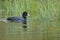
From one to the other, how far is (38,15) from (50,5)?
2.50 feet

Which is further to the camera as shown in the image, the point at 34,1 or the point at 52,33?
the point at 34,1

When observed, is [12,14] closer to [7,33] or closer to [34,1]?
[34,1]

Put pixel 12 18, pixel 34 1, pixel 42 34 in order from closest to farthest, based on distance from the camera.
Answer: pixel 42 34
pixel 12 18
pixel 34 1

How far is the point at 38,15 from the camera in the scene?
15.2m

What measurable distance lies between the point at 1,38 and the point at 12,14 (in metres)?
6.90

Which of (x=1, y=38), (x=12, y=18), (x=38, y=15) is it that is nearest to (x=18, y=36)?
(x=1, y=38)

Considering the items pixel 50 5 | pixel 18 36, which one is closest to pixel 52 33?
pixel 18 36

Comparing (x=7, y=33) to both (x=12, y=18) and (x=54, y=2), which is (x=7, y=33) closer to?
(x=12, y=18)

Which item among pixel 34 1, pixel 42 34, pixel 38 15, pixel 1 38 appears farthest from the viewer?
pixel 34 1

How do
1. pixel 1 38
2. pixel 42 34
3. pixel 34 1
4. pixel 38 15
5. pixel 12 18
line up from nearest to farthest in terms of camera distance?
1. pixel 1 38
2. pixel 42 34
3. pixel 12 18
4. pixel 38 15
5. pixel 34 1

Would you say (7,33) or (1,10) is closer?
(7,33)

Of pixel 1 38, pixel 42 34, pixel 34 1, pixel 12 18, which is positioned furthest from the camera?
pixel 34 1

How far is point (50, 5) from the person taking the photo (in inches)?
614

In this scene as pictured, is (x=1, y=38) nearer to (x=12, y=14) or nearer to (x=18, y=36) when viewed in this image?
(x=18, y=36)
